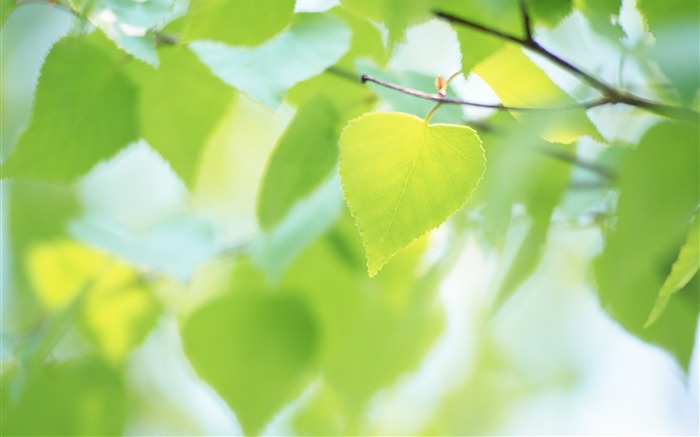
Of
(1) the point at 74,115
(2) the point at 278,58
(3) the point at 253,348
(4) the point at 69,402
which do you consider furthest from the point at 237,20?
(4) the point at 69,402

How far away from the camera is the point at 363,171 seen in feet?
1.11

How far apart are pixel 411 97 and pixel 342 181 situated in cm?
11

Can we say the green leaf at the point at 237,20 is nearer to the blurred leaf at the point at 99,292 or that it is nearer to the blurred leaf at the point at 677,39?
the blurred leaf at the point at 677,39

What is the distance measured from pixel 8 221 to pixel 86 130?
133 cm

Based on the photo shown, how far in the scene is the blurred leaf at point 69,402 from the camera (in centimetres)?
68

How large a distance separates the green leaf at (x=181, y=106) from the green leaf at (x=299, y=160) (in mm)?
68

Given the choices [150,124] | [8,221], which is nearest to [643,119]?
[150,124]

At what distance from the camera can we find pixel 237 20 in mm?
362

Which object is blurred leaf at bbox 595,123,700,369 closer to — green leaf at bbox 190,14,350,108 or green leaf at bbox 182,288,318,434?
green leaf at bbox 190,14,350,108

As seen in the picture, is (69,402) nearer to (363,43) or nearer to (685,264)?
(363,43)

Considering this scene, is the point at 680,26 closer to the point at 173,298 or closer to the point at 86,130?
the point at 86,130

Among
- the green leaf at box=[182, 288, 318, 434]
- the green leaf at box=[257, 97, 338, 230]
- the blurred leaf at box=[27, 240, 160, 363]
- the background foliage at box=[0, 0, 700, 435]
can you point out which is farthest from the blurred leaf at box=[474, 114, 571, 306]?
the blurred leaf at box=[27, 240, 160, 363]

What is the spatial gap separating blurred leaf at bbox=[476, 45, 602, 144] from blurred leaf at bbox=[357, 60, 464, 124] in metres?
0.04

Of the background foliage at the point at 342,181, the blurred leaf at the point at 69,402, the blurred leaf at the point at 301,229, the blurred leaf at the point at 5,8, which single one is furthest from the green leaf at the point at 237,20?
the blurred leaf at the point at 69,402
